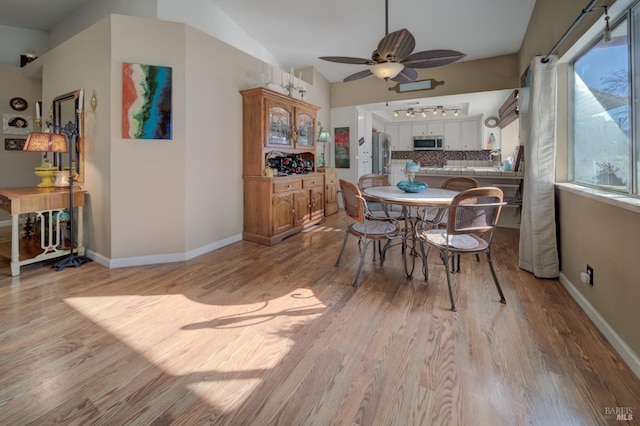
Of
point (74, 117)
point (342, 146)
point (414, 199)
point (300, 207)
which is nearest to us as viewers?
point (414, 199)

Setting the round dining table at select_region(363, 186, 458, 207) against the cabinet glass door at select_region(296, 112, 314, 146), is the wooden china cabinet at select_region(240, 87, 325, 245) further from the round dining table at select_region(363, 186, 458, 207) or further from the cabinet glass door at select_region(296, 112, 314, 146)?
the round dining table at select_region(363, 186, 458, 207)

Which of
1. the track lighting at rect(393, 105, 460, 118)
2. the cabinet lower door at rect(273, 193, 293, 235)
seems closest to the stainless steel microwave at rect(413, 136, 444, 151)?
the track lighting at rect(393, 105, 460, 118)

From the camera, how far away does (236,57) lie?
3896mm

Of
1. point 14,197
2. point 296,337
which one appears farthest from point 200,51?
point 296,337

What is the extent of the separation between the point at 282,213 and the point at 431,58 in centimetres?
251

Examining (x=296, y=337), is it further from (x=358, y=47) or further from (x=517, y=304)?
(x=358, y=47)

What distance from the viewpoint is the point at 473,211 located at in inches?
86.6

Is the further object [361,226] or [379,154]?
[379,154]

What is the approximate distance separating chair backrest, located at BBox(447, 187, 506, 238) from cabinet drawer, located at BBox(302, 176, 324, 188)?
274 cm

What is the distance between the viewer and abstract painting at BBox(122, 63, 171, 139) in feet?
9.84

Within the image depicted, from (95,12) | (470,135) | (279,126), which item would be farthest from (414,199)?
(470,135)

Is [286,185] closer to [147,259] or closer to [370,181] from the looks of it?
[370,181]

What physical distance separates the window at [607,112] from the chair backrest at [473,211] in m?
0.69

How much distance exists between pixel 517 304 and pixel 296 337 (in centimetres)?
166
